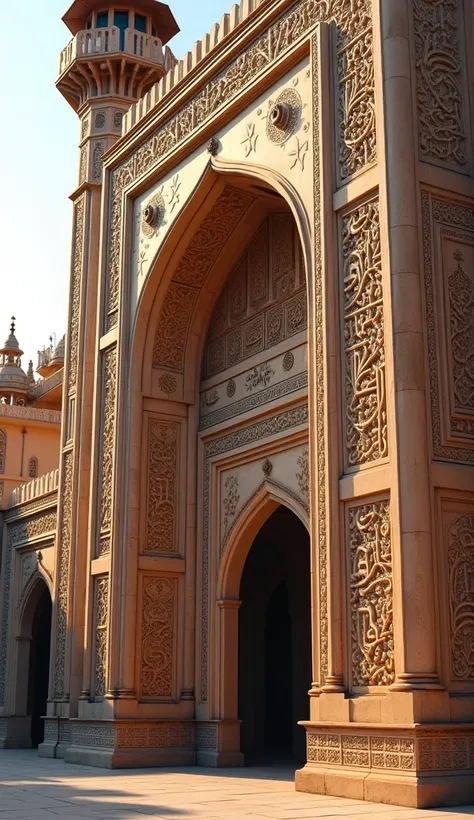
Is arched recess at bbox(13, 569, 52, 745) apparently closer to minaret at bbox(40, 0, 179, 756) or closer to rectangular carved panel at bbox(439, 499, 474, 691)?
minaret at bbox(40, 0, 179, 756)

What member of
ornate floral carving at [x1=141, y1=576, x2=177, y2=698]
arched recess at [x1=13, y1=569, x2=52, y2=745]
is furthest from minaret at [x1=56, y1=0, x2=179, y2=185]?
arched recess at [x1=13, y1=569, x2=52, y2=745]

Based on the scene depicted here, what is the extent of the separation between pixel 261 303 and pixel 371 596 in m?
3.94

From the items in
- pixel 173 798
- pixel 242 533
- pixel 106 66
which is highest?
pixel 106 66

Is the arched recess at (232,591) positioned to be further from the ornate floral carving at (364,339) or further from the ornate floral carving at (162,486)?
the ornate floral carving at (364,339)

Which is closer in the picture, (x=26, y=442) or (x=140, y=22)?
(x=140, y=22)

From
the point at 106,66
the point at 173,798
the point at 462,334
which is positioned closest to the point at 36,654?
the point at 106,66

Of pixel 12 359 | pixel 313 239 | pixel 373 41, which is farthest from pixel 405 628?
pixel 12 359

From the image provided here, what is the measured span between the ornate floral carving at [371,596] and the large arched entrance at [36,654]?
312 inches

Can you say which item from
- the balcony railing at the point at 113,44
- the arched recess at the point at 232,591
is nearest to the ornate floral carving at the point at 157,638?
the arched recess at the point at 232,591

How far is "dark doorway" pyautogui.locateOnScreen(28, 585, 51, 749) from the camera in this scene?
14.0 meters

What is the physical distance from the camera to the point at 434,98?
22.5ft

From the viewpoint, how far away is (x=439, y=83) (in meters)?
6.91

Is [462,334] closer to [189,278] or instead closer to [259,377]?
[259,377]

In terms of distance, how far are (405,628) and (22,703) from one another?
30.3ft
